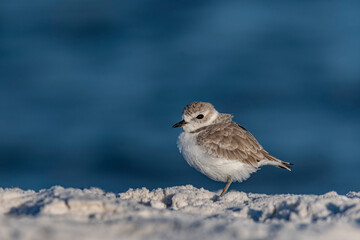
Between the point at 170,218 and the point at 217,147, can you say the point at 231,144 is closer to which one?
the point at 217,147

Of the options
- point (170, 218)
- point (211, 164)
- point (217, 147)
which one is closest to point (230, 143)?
point (217, 147)

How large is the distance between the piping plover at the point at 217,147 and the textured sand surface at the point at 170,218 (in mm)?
1663

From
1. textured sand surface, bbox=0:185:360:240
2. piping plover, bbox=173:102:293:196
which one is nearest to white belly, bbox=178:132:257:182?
piping plover, bbox=173:102:293:196

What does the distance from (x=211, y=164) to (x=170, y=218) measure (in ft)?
10.1

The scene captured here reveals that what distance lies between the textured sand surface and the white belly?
1636 millimetres

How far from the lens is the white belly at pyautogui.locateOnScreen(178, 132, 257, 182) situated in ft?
20.6

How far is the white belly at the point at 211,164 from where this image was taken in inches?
247

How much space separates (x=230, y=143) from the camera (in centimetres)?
639

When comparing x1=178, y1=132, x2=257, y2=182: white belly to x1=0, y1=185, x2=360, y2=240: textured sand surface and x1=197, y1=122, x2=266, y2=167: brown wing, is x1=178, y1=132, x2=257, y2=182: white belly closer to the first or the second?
x1=197, y1=122, x2=266, y2=167: brown wing

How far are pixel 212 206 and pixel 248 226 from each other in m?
1.19

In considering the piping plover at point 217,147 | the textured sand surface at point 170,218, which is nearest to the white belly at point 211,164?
the piping plover at point 217,147

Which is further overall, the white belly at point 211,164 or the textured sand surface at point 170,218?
the white belly at point 211,164

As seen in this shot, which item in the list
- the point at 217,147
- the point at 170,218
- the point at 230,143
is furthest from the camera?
the point at 230,143

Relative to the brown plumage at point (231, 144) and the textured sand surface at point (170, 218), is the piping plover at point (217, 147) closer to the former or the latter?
the brown plumage at point (231, 144)
